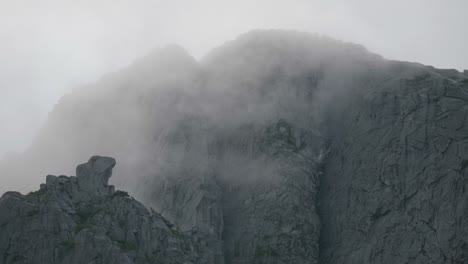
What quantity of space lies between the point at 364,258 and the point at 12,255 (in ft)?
245

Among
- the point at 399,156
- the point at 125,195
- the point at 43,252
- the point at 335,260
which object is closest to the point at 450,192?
the point at 399,156

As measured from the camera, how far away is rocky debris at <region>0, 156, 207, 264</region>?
168 metres

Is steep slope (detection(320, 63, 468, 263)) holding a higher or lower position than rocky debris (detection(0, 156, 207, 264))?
higher

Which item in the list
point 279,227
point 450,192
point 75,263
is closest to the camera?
point 75,263

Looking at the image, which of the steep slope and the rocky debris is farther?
the steep slope

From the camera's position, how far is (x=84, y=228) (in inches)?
6732

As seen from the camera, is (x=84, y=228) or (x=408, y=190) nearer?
(x=84, y=228)

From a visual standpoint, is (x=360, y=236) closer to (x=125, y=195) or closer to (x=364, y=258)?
(x=364, y=258)

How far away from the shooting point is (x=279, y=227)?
189125 mm

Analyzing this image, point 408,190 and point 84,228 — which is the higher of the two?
point 408,190

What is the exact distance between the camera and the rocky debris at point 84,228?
168 meters

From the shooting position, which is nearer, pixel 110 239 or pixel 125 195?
pixel 110 239

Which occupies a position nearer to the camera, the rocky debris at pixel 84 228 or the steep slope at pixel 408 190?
the rocky debris at pixel 84 228

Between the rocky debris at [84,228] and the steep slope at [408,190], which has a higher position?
the steep slope at [408,190]
